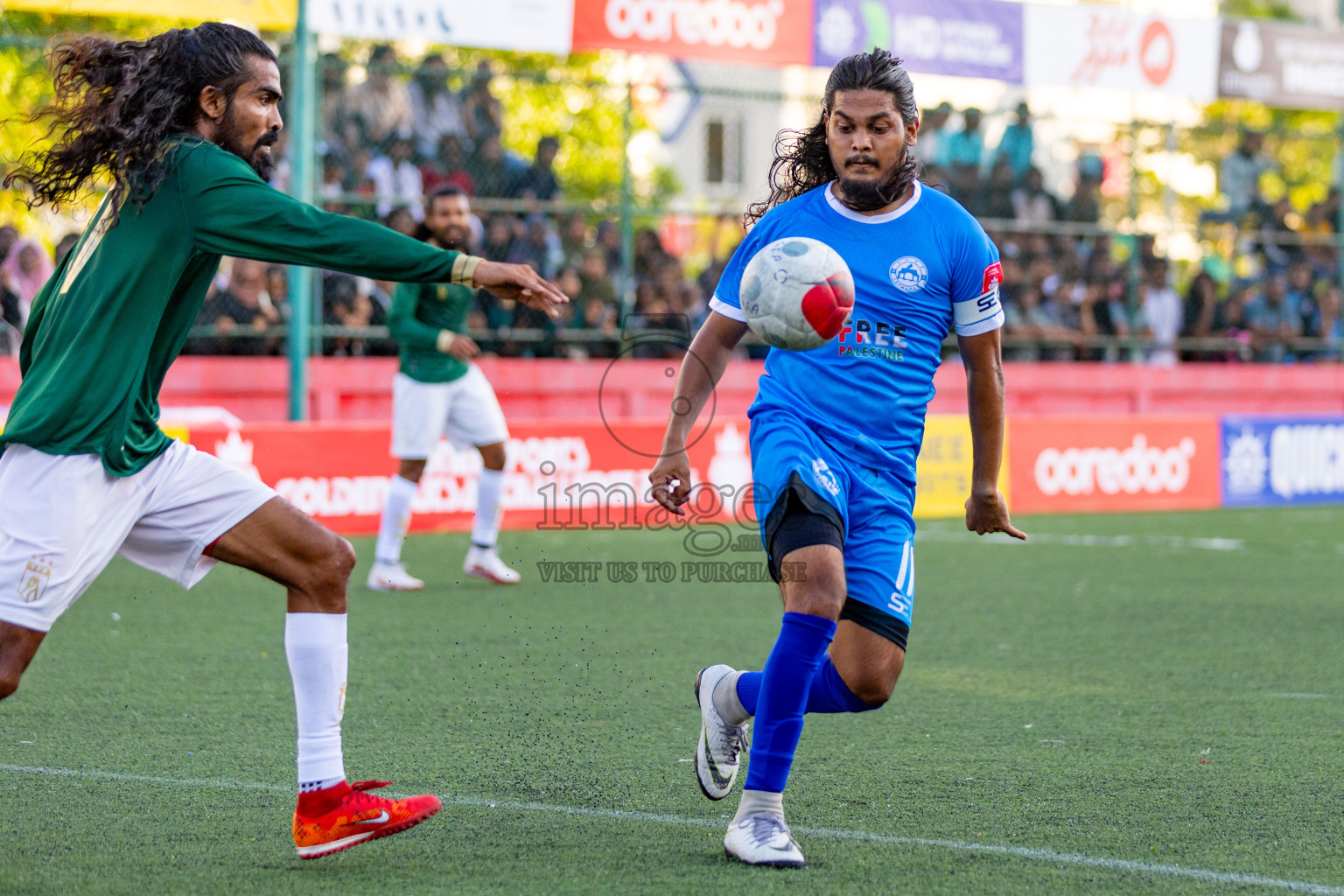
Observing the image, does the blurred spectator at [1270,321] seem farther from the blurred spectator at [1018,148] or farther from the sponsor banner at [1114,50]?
the blurred spectator at [1018,148]

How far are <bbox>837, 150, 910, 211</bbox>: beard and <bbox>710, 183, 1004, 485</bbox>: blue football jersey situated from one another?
35mm

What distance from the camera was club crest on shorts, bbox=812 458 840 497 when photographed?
4.12 m

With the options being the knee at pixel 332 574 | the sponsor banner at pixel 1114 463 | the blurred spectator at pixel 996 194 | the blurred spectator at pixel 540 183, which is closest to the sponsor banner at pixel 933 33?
the blurred spectator at pixel 996 194

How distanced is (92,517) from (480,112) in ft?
37.1

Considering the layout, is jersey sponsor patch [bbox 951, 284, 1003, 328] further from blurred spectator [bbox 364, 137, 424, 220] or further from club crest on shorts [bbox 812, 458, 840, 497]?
blurred spectator [bbox 364, 137, 424, 220]

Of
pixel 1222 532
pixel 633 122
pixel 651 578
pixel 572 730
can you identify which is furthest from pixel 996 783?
pixel 633 122

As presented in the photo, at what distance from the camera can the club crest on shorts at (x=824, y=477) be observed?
162 inches

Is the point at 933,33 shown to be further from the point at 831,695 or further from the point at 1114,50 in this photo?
the point at 831,695

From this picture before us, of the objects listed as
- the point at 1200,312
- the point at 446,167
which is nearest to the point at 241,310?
the point at 446,167

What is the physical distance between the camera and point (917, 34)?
50.1 feet

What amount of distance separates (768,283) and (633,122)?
11366 mm

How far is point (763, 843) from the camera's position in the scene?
155 inches

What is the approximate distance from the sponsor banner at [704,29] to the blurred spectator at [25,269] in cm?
470

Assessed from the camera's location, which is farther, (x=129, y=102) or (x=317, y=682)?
(x=317, y=682)
